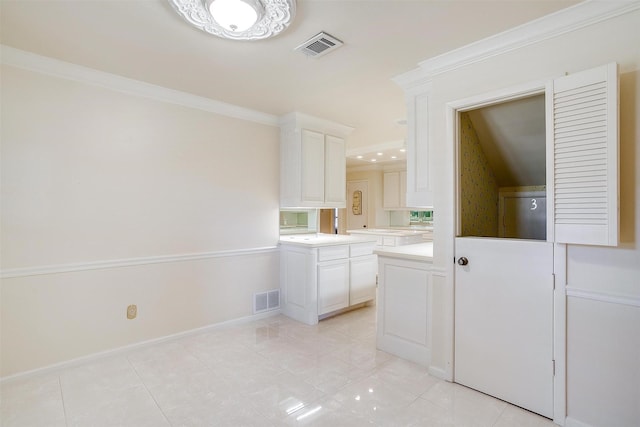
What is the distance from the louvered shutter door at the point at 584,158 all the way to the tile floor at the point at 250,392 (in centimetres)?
123

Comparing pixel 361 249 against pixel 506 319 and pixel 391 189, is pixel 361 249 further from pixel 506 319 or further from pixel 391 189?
pixel 391 189

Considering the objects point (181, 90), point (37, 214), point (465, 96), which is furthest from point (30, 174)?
point (465, 96)

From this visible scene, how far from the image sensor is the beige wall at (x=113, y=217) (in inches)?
94.5

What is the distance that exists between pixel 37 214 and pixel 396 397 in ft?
10.1

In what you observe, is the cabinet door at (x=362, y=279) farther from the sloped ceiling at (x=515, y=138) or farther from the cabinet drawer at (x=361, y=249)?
the sloped ceiling at (x=515, y=138)

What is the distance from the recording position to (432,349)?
8.14 ft

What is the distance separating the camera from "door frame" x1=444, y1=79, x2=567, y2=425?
1875mm

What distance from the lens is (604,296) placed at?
5.74ft

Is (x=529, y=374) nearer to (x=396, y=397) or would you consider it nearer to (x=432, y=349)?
(x=432, y=349)

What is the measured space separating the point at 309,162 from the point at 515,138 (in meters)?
2.23

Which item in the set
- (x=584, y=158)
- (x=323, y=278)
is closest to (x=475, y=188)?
(x=584, y=158)

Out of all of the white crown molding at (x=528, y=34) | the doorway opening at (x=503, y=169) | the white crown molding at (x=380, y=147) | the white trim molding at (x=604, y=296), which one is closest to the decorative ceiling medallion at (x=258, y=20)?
the white crown molding at (x=528, y=34)

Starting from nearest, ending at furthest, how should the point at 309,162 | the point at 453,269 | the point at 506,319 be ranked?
1. the point at 506,319
2. the point at 453,269
3. the point at 309,162

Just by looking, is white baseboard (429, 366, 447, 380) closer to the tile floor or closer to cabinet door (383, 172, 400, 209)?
the tile floor
